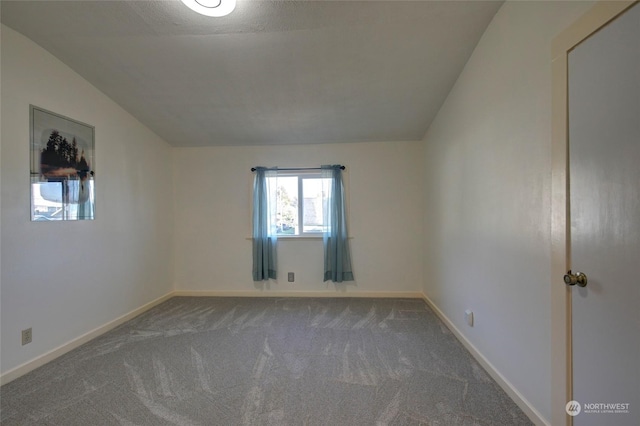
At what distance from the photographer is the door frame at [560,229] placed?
3.76ft

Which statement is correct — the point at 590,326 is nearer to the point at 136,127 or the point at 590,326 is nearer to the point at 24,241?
the point at 24,241

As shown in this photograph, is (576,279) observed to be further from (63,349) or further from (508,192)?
(63,349)

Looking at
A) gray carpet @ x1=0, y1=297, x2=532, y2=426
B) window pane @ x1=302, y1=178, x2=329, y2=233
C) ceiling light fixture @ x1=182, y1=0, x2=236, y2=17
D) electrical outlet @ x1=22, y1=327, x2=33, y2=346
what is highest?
ceiling light fixture @ x1=182, y1=0, x2=236, y2=17

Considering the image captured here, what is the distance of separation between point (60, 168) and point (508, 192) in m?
3.43

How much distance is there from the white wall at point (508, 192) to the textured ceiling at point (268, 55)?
1.18ft

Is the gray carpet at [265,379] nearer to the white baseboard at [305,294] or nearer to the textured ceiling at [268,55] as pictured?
the white baseboard at [305,294]

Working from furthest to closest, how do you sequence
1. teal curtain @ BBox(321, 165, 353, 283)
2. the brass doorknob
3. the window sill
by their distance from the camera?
the window sill
teal curtain @ BBox(321, 165, 353, 283)
the brass doorknob

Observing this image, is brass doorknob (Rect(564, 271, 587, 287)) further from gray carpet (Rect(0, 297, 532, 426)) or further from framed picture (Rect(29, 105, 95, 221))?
framed picture (Rect(29, 105, 95, 221))

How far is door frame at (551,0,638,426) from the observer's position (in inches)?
45.2

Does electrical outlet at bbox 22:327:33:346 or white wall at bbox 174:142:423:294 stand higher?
white wall at bbox 174:142:423:294

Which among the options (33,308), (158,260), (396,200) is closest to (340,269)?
(396,200)

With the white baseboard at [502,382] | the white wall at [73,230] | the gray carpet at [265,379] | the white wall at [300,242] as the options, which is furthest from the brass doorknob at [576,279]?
the white wall at [73,230]

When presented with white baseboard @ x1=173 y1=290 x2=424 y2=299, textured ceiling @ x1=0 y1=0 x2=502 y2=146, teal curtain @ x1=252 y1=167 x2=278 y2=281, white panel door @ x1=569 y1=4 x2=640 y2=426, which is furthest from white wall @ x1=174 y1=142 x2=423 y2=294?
white panel door @ x1=569 y1=4 x2=640 y2=426

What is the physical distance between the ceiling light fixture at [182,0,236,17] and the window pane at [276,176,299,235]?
2.23 metres
